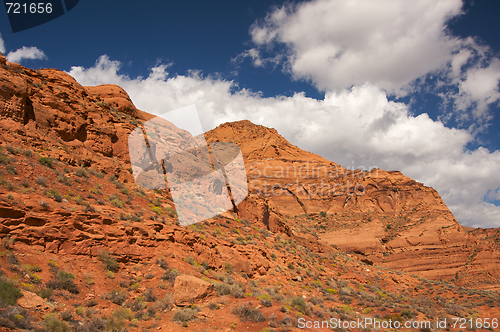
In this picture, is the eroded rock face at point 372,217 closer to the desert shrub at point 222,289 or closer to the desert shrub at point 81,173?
the desert shrub at point 222,289

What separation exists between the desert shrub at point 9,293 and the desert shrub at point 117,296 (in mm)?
2318

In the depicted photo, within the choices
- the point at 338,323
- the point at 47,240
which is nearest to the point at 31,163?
the point at 47,240

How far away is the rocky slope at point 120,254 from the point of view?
7.64 m

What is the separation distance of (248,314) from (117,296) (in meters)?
4.13

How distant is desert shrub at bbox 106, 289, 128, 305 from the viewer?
26.8 feet

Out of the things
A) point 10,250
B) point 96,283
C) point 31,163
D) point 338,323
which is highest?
point 31,163

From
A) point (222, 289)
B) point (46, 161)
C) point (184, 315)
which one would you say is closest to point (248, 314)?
point (222, 289)

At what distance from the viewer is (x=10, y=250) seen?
7469mm

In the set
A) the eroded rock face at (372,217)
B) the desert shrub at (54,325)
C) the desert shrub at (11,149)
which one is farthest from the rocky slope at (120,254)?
the eroded rock face at (372,217)

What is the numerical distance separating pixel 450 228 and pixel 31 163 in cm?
5437

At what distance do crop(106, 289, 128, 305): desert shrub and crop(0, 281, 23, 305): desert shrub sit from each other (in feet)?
7.60

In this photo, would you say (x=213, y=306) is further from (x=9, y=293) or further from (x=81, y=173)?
(x=81, y=173)

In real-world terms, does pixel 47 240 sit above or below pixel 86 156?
below

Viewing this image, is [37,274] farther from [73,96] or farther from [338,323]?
[73,96]
